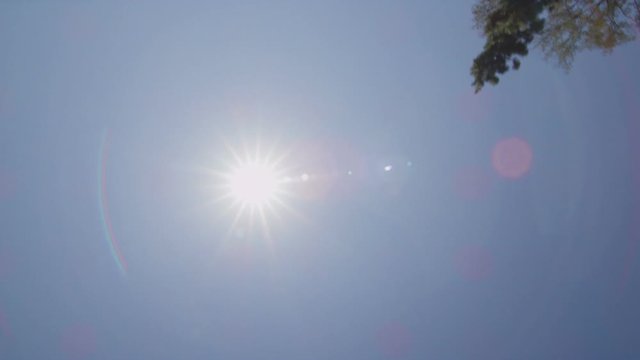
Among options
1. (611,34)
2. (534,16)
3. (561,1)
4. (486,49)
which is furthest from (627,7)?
(486,49)

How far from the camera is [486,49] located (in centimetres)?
957

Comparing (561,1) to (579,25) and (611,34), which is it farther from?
(611,34)

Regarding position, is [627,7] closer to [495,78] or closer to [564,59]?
[564,59]

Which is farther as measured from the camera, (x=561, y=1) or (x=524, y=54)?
(x=561, y=1)

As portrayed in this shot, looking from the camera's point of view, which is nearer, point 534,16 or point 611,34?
point 534,16

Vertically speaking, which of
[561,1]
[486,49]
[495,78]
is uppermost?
[561,1]

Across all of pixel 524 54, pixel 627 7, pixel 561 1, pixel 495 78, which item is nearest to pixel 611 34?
pixel 627 7

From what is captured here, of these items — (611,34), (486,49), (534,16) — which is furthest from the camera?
(611,34)

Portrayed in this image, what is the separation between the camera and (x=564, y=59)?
11.0 metres

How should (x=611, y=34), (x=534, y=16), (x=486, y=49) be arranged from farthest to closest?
(x=611, y=34), (x=486, y=49), (x=534, y=16)

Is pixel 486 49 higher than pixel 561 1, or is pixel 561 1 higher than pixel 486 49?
pixel 561 1

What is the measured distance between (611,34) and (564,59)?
116cm

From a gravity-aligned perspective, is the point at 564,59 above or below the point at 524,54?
above

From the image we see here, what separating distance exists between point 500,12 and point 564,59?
2995mm
